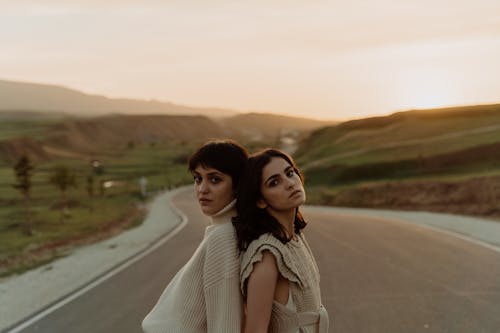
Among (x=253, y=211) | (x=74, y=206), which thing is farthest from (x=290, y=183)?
(x=74, y=206)

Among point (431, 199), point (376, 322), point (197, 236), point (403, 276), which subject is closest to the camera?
point (376, 322)

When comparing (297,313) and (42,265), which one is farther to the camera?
(42,265)

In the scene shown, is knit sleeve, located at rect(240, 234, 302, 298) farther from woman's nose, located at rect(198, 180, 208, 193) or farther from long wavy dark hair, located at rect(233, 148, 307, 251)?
woman's nose, located at rect(198, 180, 208, 193)

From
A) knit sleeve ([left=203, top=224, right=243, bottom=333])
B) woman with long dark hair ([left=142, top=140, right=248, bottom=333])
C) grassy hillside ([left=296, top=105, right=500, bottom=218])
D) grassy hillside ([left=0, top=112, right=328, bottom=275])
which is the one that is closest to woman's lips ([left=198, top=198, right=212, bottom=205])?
woman with long dark hair ([left=142, top=140, right=248, bottom=333])

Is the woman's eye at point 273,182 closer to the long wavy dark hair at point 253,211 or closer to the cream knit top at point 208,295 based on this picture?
the long wavy dark hair at point 253,211

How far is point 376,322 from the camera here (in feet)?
29.2

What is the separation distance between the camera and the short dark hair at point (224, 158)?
304cm

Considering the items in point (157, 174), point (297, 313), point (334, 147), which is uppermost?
point (297, 313)

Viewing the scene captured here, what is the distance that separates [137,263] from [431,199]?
23.0 meters

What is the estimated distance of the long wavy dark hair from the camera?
2.91m

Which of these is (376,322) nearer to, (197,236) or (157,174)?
(197,236)

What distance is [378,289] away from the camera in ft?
37.1

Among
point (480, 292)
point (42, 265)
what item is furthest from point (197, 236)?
point (480, 292)

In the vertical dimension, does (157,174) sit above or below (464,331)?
below
